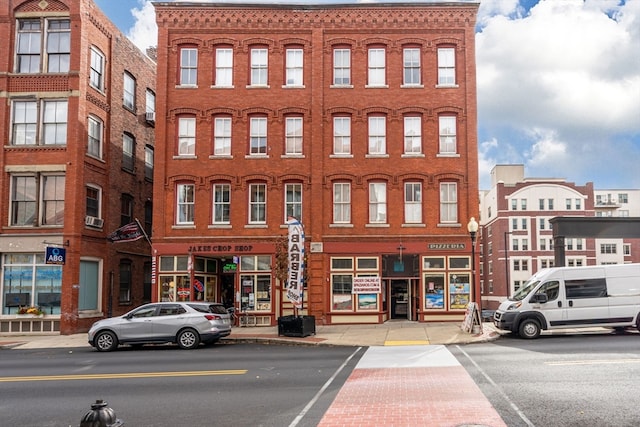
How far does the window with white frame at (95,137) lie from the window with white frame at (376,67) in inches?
514

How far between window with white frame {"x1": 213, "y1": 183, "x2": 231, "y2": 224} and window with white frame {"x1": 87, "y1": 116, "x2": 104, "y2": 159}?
5.86 metres

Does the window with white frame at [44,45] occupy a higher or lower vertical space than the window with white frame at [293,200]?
higher

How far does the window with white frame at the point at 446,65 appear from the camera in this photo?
93.2 ft

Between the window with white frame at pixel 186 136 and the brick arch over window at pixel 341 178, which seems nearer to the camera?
the brick arch over window at pixel 341 178

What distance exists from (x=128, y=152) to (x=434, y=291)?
17.5m

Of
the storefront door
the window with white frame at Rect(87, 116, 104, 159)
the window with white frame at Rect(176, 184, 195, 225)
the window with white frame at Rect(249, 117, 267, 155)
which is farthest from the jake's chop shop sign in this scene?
the storefront door

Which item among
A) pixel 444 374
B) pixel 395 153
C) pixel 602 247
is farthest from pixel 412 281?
pixel 602 247

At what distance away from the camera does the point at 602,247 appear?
303 feet

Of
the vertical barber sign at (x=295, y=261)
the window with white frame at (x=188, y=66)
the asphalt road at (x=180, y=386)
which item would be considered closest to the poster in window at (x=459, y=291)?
the vertical barber sign at (x=295, y=261)

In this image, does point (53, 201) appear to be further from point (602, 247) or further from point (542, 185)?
point (602, 247)

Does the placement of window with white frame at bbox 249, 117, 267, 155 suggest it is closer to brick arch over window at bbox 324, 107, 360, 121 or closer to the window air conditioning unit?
brick arch over window at bbox 324, 107, 360, 121

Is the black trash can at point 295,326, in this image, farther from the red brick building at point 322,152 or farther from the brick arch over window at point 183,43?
the brick arch over window at point 183,43

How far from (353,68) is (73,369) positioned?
18785 mm

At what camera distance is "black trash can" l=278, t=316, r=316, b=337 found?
2195 cm
